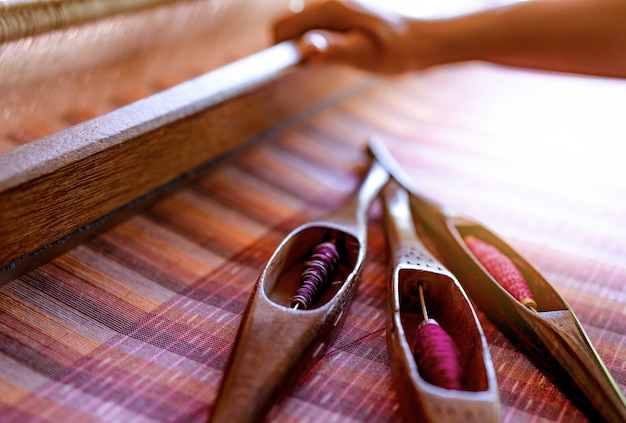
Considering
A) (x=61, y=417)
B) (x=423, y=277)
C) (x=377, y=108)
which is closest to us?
(x=61, y=417)

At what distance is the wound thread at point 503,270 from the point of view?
0.67m

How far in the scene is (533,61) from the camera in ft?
3.25

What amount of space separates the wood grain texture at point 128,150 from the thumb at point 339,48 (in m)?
0.04

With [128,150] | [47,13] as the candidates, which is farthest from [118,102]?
[128,150]

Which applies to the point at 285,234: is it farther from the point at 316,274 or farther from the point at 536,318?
the point at 536,318

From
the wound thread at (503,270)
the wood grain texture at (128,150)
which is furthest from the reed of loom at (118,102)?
the wound thread at (503,270)

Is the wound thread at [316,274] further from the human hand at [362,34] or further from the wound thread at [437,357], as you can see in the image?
the human hand at [362,34]

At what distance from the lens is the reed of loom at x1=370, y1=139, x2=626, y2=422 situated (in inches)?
22.3

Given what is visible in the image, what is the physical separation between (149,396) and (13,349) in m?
0.15

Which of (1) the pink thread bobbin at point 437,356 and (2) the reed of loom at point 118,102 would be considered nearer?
(1) the pink thread bobbin at point 437,356

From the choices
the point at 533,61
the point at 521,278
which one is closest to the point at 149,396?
the point at 521,278

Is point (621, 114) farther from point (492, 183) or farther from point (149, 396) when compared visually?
point (149, 396)

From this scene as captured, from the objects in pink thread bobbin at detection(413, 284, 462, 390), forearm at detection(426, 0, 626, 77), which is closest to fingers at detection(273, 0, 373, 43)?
forearm at detection(426, 0, 626, 77)

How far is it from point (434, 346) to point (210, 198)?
1.55 feet
